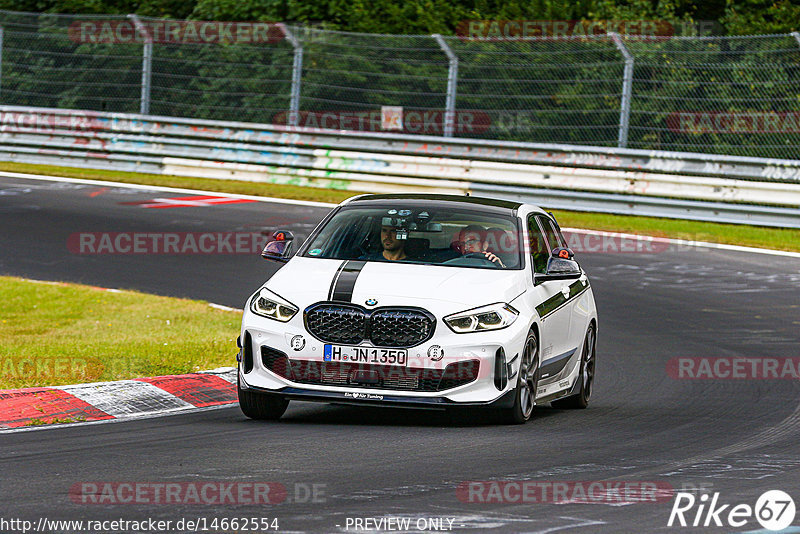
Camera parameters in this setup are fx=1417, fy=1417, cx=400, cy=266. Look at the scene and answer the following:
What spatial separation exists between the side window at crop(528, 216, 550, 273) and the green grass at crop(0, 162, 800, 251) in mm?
9839

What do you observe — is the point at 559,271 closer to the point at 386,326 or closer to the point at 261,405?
the point at 386,326

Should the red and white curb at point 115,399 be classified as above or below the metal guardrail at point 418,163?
above

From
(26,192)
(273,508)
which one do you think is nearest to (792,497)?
(273,508)

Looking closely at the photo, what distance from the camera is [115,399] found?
31.3 feet

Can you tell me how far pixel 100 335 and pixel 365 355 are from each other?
16.6ft

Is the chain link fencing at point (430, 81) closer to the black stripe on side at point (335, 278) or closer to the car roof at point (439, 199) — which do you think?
the car roof at point (439, 199)

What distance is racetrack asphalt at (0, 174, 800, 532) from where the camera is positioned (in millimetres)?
6230

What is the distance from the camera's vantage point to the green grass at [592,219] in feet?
66.5

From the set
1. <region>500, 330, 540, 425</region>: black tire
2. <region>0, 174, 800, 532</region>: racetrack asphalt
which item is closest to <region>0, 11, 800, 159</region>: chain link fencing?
<region>0, 174, 800, 532</region>: racetrack asphalt

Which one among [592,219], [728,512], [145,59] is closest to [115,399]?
Result: [728,512]

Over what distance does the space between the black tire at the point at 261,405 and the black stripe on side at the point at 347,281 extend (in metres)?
0.78

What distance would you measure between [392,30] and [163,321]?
1604 cm

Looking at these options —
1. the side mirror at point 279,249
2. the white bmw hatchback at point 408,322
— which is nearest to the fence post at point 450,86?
the white bmw hatchback at point 408,322

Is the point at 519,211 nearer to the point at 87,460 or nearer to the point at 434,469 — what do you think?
the point at 434,469
